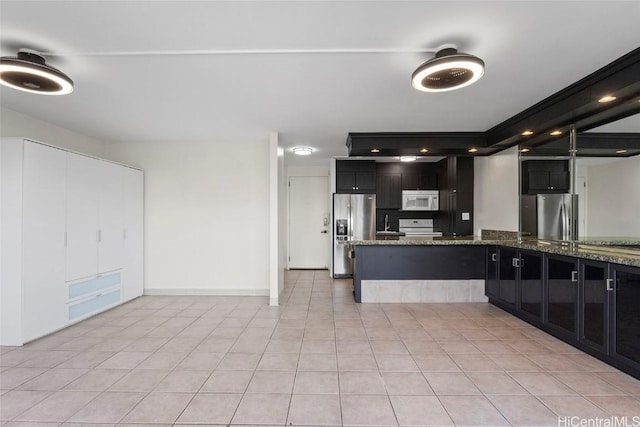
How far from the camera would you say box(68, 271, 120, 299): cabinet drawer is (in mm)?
3574

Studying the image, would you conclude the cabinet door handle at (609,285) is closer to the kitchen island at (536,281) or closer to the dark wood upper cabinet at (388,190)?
the kitchen island at (536,281)

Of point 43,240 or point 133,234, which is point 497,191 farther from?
point 43,240

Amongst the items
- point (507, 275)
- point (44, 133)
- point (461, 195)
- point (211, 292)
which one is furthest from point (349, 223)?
point (44, 133)

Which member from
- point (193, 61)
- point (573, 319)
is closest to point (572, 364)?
point (573, 319)

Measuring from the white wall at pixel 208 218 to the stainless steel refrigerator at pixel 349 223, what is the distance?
1809mm

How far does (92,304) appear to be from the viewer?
3.83m

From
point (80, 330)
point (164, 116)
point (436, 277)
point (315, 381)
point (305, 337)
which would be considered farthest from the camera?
point (436, 277)

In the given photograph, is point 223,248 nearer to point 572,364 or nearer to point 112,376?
point 112,376

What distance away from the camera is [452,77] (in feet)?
7.57

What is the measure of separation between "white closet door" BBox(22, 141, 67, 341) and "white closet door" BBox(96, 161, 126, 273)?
0.57 meters

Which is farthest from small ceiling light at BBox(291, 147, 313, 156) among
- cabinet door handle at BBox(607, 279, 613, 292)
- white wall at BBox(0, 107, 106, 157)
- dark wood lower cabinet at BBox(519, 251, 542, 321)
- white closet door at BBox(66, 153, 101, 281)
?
cabinet door handle at BBox(607, 279, 613, 292)

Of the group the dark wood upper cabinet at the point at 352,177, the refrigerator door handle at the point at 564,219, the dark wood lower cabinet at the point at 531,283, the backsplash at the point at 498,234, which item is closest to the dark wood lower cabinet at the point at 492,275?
the backsplash at the point at 498,234

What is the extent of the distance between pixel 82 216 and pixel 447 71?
408cm

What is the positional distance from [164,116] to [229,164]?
1.36m
